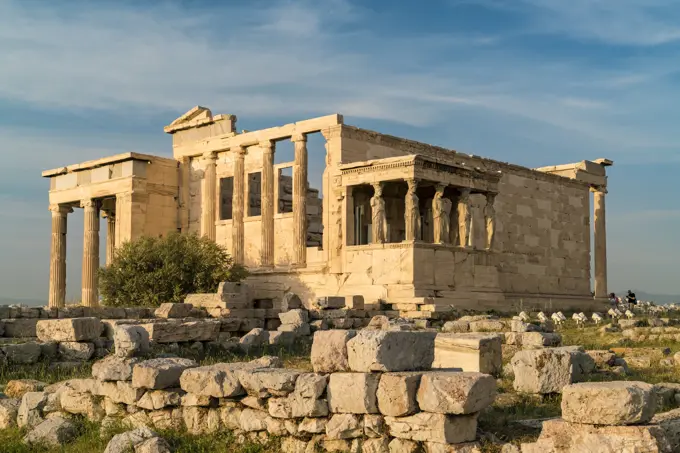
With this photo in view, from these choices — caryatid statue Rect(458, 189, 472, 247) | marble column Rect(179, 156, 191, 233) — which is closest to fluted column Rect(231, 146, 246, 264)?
marble column Rect(179, 156, 191, 233)

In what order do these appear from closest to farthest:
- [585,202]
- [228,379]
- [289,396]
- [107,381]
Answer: [289,396] < [228,379] < [107,381] < [585,202]

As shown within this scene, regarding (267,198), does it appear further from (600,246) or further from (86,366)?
(86,366)

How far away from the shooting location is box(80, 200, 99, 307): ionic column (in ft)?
98.5

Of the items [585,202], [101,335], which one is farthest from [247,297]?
[585,202]

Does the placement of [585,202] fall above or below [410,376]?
above

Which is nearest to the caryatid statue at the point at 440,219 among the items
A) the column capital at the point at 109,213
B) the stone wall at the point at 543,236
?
the stone wall at the point at 543,236

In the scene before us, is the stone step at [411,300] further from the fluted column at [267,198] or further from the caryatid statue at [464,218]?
the fluted column at [267,198]

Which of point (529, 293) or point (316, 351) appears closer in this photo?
point (316, 351)

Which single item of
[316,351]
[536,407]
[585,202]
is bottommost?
[536,407]

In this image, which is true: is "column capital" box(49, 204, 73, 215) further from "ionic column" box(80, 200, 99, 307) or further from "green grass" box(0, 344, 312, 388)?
"green grass" box(0, 344, 312, 388)

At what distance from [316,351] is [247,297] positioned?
11.6 metres

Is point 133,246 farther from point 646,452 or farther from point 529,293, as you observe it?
point 646,452

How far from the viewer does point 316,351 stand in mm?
7262

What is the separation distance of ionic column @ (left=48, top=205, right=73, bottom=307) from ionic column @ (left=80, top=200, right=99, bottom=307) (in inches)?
57.9
